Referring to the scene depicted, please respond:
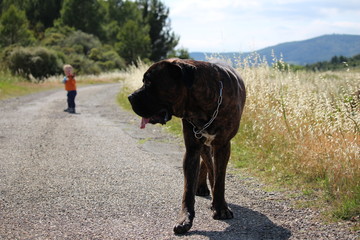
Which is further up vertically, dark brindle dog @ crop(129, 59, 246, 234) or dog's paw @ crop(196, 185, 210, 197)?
dark brindle dog @ crop(129, 59, 246, 234)

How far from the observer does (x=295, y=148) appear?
20.2 ft

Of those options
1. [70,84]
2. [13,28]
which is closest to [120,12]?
[13,28]

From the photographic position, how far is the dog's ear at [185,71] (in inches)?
143

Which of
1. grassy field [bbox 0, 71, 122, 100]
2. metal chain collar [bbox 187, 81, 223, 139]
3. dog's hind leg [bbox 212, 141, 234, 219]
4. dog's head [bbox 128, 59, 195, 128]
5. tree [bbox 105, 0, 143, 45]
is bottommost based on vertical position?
grassy field [bbox 0, 71, 122, 100]

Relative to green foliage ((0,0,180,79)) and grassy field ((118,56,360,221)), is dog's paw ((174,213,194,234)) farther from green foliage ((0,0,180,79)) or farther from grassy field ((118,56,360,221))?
green foliage ((0,0,180,79))

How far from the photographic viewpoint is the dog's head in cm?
368

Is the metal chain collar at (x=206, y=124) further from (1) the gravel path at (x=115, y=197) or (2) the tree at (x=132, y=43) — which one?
(2) the tree at (x=132, y=43)

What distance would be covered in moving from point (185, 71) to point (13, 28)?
143 feet

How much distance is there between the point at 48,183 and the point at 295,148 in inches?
132

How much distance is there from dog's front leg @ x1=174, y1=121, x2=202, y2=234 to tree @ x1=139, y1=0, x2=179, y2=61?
63808 mm

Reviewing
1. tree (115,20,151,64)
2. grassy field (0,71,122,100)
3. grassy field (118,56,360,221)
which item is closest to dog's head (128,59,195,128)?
grassy field (118,56,360,221)

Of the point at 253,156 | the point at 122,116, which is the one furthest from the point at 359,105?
the point at 122,116

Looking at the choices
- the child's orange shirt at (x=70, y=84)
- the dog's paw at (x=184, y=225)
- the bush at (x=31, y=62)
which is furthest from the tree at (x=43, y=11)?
the dog's paw at (x=184, y=225)

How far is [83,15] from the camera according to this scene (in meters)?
67.8
